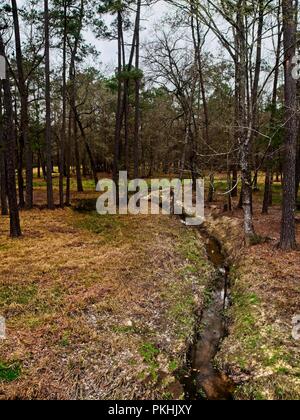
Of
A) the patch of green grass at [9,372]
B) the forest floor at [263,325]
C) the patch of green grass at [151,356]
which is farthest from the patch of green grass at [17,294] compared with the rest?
the forest floor at [263,325]

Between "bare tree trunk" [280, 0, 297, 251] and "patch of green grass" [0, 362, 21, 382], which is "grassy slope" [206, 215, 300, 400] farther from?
"patch of green grass" [0, 362, 21, 382]

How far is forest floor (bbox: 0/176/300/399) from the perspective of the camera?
5090 millimetres

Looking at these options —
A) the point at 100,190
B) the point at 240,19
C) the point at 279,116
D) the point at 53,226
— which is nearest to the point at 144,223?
the point at 53,226

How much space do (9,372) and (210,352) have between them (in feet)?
11.8

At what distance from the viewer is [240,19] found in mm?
9734

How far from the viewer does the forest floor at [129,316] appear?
5090mm

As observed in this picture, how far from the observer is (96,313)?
6773mm

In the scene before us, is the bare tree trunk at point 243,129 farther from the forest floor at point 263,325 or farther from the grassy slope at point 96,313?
the grassy slope at point 96,313

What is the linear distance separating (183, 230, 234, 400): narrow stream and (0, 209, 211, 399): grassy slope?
26cm

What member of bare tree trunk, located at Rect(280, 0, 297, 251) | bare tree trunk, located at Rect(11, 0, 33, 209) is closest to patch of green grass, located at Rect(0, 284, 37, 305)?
bare tree trunk, located at Rect(280, 0, 297, 251)

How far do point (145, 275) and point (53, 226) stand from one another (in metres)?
6.15

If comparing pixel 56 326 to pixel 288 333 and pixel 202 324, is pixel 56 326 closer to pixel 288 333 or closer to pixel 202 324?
pixel 202 324

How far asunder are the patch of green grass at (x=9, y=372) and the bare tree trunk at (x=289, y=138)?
8.01 m

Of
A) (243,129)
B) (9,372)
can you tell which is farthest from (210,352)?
(243,129)
